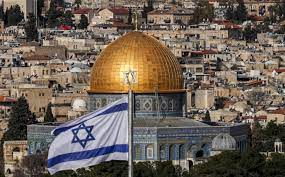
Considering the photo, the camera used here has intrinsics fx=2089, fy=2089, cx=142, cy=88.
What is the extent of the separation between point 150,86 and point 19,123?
2351 centimetres

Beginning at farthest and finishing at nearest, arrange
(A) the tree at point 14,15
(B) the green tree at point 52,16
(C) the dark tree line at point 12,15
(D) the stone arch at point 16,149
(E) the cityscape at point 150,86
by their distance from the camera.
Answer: (B) the green tree at point 52,16 < (C) the dark tree line at point 12,15 < (A) the tree at point 14,15 < (D) the stone arch at point 16,149 < (E) the cityscape at point 150,86

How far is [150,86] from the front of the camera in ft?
203

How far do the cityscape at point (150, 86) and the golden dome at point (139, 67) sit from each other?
0.14ft

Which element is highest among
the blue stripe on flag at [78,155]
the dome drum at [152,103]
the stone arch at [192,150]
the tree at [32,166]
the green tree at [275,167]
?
the blue stripe on flag at [78,155]

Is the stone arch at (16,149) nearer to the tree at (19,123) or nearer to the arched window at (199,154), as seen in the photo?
the tree at (19,123)

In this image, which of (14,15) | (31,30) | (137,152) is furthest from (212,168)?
(14,15)

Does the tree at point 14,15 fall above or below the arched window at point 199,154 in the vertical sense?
below

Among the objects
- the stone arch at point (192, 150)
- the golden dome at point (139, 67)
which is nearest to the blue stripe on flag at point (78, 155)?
the golden dome at point (139, 67)

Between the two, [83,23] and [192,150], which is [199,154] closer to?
[192,150]

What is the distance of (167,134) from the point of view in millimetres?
61812

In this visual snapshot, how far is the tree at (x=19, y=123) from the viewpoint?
80.7 m

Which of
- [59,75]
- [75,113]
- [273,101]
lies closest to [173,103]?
[75,113]

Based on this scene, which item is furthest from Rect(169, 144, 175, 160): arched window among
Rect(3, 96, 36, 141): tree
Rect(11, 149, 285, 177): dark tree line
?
Rect(3, 96, 36, 141): tree

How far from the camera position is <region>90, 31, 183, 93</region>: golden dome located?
6144cm
